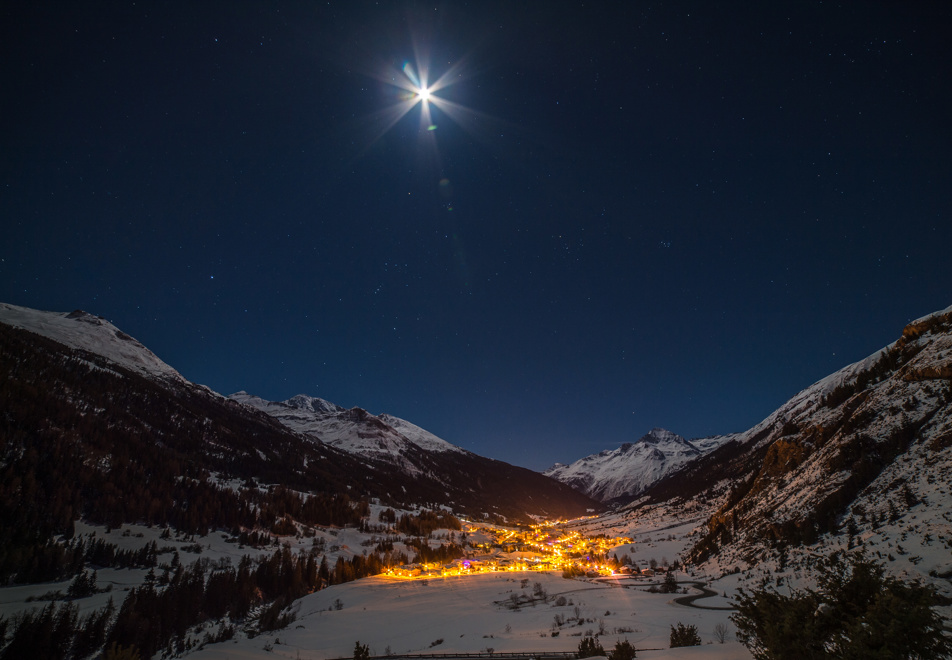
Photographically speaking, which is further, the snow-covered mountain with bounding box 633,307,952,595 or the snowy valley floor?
the snowy valley floor

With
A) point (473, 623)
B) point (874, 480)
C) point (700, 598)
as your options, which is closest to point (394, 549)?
point (473, 623)

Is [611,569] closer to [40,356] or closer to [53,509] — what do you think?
[53,509]

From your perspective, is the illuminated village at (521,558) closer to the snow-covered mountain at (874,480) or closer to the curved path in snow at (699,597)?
the curved path in snow at (699,597)

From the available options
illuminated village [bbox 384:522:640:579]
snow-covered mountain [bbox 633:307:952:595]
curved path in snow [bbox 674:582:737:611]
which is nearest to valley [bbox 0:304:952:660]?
snow-covered mountain [bbox 633:307:952:595]

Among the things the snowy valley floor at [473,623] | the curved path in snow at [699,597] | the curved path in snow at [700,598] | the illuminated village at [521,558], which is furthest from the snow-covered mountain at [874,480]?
the illuminated village at [521,558]

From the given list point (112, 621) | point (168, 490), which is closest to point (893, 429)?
point (112, 621)

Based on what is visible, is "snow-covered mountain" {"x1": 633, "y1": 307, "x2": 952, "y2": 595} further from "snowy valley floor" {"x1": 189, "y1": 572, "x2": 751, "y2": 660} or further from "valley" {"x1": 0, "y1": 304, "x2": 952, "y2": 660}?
"snowy valley floor" {"x1": 189, "y1": 572, "x2": 751, "y2": 660}

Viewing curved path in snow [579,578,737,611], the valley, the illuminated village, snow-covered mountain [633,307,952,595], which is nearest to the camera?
snow-covered mountain [633,307,952,595]

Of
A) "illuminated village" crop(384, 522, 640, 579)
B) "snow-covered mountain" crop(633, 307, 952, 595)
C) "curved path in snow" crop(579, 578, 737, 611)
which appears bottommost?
"illuminated village" crop(384, 522, 640, 579)
